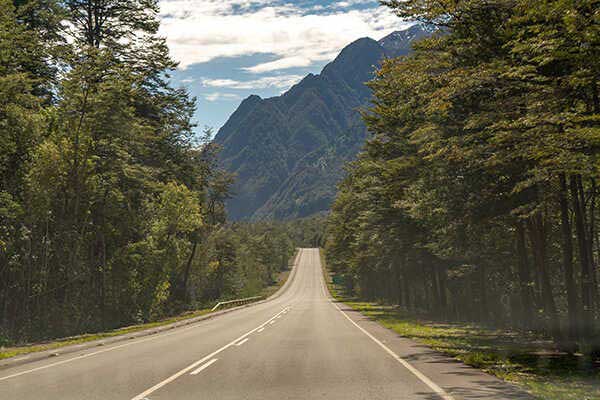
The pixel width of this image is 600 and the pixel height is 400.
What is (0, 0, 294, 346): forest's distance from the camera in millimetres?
24547

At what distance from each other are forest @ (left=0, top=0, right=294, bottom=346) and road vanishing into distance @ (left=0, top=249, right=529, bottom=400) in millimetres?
9861

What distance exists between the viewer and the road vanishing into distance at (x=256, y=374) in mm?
8492

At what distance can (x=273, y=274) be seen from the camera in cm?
14662

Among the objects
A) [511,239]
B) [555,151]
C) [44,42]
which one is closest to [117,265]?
[44,42]

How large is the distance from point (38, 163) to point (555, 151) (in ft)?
75.1

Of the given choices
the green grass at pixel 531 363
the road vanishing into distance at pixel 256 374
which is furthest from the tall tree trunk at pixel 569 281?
the road vanishing into distance at pixel 256 374

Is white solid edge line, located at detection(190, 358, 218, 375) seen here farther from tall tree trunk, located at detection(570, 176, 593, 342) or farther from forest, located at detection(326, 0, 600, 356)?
tall tree trunk, located at detection(570, 176, 593, 342)

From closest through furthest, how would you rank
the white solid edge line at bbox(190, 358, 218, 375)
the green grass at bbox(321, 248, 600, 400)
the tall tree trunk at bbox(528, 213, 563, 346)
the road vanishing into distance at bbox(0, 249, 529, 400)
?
the road vanishing into distance at bbox(0, 249, 529, 400), the green grass at bbox(321, 248, 600, 400), the white solid edge line at bbox(190, 358, 218, 375), the tall tree trunk at bbox(528, 213, 563, 346)

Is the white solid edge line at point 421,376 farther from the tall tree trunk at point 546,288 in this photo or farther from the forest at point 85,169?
the forest at point 85,169

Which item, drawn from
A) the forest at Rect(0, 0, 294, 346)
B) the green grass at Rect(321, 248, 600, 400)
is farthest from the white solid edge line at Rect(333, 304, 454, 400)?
the forest at Rect(0, 0, 294, 346)

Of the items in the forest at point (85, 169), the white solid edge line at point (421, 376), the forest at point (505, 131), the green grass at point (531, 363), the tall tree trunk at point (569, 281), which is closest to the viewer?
the white solid edge line at point (421, 376)

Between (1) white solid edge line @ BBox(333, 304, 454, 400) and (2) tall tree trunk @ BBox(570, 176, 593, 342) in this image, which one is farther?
(2) tall tree trunk @ BBox(570, 176, 593, 342)

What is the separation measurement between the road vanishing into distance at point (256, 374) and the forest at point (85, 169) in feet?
32.4

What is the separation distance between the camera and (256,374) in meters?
10.5
